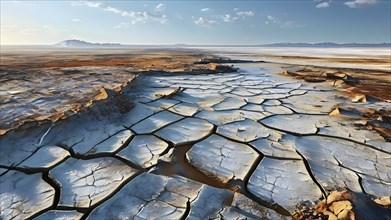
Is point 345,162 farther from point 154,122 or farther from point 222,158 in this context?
point 154,122

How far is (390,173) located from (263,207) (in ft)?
3.32

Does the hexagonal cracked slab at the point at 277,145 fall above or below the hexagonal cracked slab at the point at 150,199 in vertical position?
above

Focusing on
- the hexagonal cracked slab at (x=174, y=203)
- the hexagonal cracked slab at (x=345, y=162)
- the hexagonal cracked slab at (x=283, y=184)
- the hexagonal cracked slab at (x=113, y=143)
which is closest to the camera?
the hexagonal cracked slab at (x=174, y=203)

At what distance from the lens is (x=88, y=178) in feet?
6.29

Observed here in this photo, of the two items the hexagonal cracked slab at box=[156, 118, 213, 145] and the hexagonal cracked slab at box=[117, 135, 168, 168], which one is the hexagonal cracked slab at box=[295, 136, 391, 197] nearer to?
the hexagonal cracked slab at box=[156, 118, 213, 145]

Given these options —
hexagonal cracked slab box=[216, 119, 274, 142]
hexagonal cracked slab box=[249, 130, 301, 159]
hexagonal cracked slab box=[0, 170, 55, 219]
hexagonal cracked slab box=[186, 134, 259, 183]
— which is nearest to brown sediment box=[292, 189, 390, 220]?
hexagonal cracked slab box=[186, 134, 259, 183]

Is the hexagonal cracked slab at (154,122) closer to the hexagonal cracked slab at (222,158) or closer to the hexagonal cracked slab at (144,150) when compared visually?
the hexagonal cracked slab at (144,150)

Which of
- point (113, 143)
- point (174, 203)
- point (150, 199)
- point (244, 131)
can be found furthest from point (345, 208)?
point (113, 143)

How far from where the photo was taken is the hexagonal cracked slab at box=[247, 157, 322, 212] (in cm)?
167

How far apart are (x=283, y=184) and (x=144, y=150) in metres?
1.11

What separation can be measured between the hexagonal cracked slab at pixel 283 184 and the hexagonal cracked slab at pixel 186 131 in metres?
0.70

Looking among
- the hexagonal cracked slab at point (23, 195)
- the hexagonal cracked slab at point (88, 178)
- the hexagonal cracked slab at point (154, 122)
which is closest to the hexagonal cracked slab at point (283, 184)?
the hexagonal cracked slab at point (88, 178)

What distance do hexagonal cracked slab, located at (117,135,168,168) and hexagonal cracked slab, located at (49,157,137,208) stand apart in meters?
0.11

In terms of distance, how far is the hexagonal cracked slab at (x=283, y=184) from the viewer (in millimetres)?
1667
